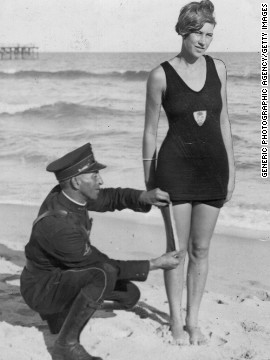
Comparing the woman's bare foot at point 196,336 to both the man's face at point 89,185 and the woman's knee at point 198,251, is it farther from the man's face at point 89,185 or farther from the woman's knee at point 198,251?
the man's face at point 89,185

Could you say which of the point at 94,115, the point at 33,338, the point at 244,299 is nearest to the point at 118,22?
the point at 94,115

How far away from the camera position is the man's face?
3180 mm

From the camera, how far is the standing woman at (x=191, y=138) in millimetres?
3203

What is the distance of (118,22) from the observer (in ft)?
46.9

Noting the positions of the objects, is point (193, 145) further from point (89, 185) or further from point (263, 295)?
point (263, 295)

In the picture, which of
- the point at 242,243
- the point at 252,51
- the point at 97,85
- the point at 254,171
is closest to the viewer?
the point at 242,243

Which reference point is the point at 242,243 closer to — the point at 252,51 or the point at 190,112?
the point at 190,112

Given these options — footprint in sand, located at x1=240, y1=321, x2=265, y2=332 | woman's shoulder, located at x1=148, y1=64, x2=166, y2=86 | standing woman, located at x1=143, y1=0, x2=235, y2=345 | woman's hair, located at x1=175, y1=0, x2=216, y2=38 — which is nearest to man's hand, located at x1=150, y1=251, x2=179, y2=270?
standing woman, located at x1=143, y1=0, x2=235, y2=345

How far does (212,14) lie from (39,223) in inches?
50.7

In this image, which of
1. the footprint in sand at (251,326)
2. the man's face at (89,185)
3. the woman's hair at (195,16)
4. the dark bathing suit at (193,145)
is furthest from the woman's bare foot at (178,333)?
the woman's hair at (195,16)

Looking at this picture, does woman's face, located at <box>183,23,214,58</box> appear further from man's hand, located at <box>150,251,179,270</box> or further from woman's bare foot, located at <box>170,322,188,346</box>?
woman's bare foot, located at <box>170,322,188,346</box>

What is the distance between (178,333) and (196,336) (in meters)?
0.10

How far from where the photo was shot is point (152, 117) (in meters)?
3.30

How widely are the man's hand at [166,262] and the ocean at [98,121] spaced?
405cm
